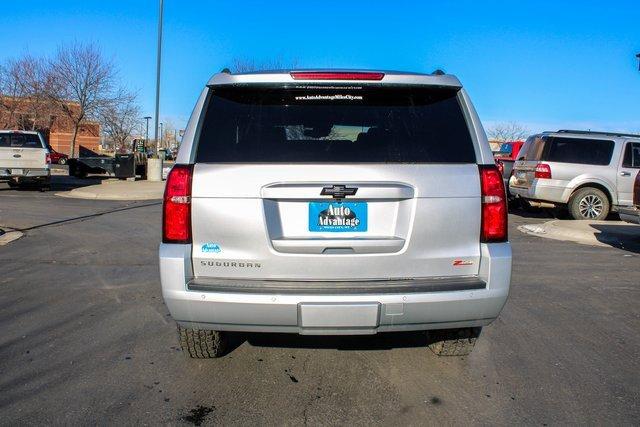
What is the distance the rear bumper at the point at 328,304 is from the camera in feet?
10.7

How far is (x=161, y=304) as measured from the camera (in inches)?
224

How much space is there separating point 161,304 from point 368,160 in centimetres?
318

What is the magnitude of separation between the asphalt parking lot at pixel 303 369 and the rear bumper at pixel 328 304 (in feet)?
1.71

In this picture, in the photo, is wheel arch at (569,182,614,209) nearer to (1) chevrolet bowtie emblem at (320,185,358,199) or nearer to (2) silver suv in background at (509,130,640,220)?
(2) silver suv in background at (509,130,640,220)

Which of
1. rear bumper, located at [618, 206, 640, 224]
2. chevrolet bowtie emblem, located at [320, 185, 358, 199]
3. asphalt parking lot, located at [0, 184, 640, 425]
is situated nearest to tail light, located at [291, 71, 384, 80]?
chevrolet bowtie emblem, located at [320, 185, 358, 199]

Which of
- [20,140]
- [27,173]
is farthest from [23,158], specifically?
[20,140]

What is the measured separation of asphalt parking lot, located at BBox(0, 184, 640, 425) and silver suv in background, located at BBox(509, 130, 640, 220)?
696 centimetres

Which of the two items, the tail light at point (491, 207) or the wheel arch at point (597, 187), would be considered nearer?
the tail light at point (491, 207)

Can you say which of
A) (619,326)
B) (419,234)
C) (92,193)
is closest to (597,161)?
(619,326)

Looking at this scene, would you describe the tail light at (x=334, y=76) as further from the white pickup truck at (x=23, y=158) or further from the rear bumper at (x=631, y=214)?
the white pickup truck at (x=23, y=158)

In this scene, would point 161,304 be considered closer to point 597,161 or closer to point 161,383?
point 161,383

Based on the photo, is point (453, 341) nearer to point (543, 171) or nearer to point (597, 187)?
point (543, 171)

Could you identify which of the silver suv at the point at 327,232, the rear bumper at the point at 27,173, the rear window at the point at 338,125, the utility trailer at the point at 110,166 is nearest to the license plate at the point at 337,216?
the silver suv at the point at 327,232

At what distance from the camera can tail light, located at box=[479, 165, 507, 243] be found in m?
3.48
